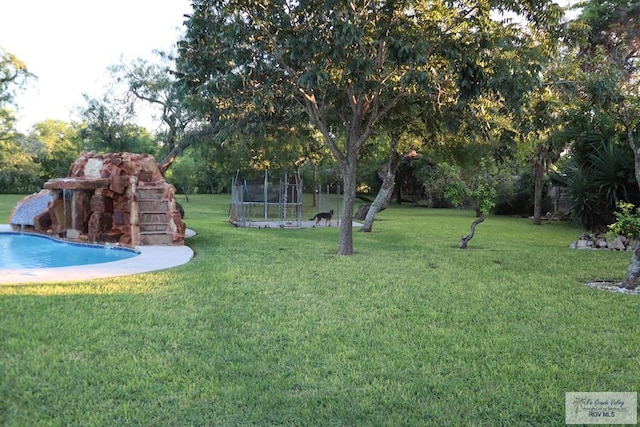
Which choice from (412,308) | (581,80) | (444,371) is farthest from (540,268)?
(444,371)

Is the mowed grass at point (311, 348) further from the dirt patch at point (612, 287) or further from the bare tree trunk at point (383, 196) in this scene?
the bare tree trunk at point (383, 196)

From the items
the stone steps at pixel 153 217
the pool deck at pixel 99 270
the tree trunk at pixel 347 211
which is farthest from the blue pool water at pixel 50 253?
the tree trunk at pixel 347 211

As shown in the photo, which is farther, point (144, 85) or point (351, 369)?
point (144, 85)

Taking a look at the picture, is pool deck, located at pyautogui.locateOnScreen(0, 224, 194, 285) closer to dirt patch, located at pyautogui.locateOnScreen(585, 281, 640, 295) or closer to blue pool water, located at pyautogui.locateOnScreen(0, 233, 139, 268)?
blue pool water, located at pyautogui.locateOnScreen(0, 233, 139, 268)

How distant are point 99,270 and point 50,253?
397 cm

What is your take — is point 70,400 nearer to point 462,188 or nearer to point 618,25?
point 462,188

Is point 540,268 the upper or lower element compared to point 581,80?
lower

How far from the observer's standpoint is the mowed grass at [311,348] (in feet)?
9.63

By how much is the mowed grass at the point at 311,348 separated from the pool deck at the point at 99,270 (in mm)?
529

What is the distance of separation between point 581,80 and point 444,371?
248 inches

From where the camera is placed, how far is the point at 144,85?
19375 mm

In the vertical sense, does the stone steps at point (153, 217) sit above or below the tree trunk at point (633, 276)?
above

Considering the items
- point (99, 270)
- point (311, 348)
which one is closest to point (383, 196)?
point (99, 270)

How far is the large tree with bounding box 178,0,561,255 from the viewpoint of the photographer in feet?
24.8
